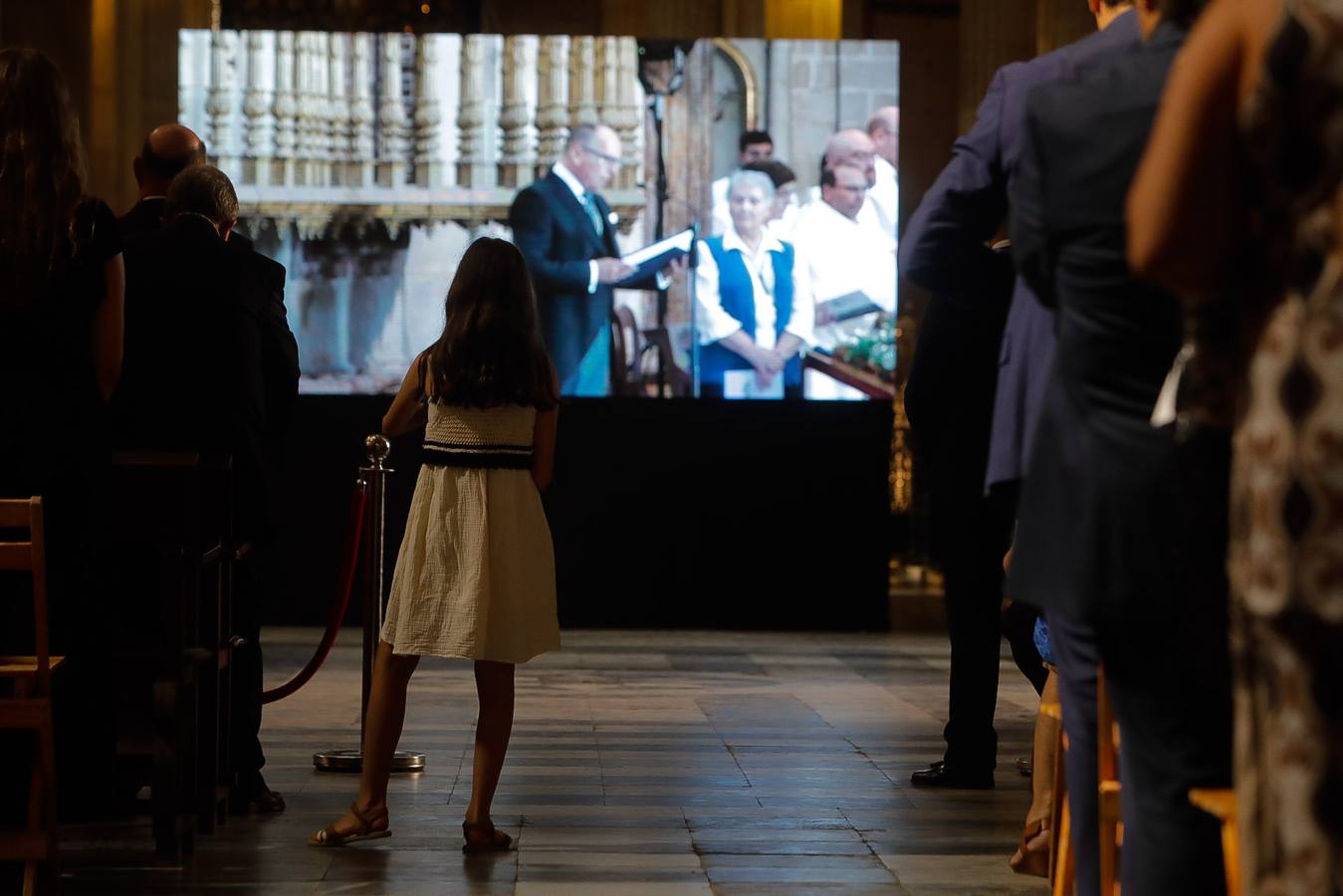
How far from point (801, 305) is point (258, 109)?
393cm

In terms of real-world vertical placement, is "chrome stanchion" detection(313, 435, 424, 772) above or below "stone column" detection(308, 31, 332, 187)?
below

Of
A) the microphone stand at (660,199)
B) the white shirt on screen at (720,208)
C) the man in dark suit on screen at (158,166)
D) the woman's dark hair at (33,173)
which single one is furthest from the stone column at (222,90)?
the woman's dark hair at (33,173)

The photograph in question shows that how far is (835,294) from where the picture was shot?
13.5 metres

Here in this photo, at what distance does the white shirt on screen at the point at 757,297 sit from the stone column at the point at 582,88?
1.20 meters

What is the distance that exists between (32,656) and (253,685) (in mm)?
1392

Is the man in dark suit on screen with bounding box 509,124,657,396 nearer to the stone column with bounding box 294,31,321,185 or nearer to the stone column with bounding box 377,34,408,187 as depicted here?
the stone column with bounding box 377,34,408,187

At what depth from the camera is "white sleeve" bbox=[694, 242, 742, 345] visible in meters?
13.5

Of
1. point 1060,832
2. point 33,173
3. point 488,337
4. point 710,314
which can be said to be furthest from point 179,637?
point 710,314

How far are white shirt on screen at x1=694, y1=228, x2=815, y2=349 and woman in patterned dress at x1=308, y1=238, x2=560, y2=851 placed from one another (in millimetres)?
7990

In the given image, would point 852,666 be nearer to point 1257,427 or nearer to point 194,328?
point 194,328

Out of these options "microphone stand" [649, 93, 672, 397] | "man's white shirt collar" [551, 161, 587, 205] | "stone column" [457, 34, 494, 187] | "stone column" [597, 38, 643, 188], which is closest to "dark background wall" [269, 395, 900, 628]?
"microphone stand" [649, 93, 672, 397]

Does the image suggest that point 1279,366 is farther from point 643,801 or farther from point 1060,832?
point 643,801

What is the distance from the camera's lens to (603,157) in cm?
1361

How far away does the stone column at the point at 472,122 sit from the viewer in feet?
44.7
